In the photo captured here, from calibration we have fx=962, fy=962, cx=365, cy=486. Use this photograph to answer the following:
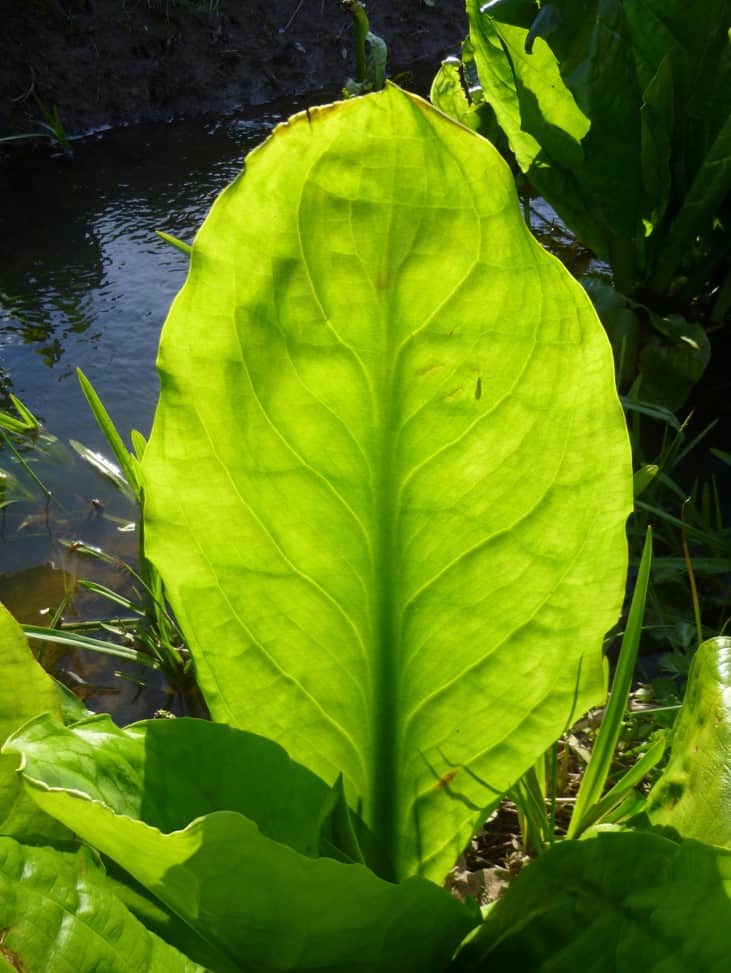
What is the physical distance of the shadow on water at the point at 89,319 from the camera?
1.33 meters

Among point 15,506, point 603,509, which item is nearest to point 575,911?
point 603,509

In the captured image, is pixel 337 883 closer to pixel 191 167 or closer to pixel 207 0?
pixel 191 167

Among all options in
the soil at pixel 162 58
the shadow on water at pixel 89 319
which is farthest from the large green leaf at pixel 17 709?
the soil at pixel 162 58

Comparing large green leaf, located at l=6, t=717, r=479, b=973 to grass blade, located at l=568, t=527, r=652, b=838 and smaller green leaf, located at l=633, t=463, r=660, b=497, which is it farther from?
smaller green leaf, located at l=633, t=463, r=660, b=497

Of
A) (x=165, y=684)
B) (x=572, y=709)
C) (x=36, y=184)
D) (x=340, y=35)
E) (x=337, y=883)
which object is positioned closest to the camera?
(x=337, y=883)

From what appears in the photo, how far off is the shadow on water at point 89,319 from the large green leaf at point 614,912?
63 centimetres

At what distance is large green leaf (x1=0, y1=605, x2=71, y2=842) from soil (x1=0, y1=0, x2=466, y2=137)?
283cm

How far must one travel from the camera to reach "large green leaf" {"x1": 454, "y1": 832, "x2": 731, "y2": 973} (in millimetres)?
481

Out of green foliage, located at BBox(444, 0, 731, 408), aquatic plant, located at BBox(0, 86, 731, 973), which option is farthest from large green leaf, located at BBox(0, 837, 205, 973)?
green foliage, located at BBox(444, 0, 731, 408)

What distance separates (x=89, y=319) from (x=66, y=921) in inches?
67.7

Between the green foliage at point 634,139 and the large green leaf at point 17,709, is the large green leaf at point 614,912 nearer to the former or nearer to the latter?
the large green leaf at point 17,709

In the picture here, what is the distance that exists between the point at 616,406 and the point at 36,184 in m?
2.58

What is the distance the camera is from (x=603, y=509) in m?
0.56

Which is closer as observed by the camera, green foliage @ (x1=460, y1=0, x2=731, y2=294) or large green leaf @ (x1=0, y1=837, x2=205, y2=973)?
large green leaf @ (x1=0, y1=837, x2=205, y2=973)
